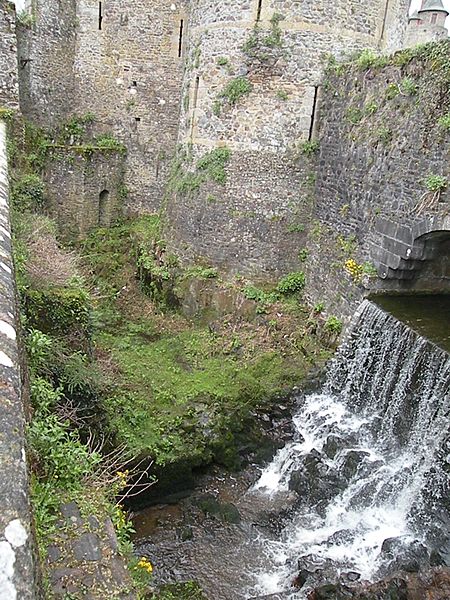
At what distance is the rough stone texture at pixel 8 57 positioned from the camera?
11.7m

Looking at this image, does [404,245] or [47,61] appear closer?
[404,245]

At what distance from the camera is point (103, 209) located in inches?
580

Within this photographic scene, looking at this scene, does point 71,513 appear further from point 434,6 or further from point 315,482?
point 434,6

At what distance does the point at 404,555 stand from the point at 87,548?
4289mm

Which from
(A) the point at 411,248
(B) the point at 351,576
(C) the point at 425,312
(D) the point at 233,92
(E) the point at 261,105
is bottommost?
(B) the point at 351,576

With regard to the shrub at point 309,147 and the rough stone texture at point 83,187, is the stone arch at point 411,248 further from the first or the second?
the rough stone texture at point 83,187

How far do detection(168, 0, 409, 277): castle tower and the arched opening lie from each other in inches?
170

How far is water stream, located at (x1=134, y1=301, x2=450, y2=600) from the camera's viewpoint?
577 cm

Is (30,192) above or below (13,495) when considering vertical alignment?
below

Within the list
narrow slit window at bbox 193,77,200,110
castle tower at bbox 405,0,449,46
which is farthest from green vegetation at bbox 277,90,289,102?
castle tower at bbox 405,0,449,46

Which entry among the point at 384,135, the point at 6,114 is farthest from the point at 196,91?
the point at 6,114

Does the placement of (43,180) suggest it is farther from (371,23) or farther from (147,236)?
(371,23)

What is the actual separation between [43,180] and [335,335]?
8742mm

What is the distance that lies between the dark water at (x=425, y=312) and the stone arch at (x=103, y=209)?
29.0 feet
